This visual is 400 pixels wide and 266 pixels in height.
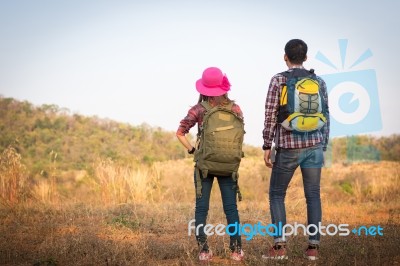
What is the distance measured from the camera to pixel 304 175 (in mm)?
4457

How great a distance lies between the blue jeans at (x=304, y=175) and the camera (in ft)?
14.3

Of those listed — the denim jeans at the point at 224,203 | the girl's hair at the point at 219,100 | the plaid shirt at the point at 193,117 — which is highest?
the girl's hair at the point at 219,100

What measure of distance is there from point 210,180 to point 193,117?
25.1 inches

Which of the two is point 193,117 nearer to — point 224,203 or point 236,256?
point 224,203

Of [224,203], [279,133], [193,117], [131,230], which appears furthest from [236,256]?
[131,230]

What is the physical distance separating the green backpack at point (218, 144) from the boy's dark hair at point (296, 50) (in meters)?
0.78

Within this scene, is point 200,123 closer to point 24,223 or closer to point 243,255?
point 243,255

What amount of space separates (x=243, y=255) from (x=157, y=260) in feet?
2.95

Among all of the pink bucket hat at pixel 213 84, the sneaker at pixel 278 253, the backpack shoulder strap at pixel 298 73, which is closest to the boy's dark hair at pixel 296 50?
the backpack shoulder strap at pixel 298 73

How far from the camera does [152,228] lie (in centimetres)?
698

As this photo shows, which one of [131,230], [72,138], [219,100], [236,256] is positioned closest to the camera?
[236,256]

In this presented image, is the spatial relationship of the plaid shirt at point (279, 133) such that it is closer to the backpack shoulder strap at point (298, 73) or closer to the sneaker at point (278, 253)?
the backpack shoulder strap at point (298, 73)

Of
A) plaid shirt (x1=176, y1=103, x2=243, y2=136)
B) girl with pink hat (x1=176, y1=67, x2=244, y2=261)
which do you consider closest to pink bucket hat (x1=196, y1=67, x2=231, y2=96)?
girl with pink hat (x1=176, y1=67, x2=244, y2=261)

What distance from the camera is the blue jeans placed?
4367 millimetres
